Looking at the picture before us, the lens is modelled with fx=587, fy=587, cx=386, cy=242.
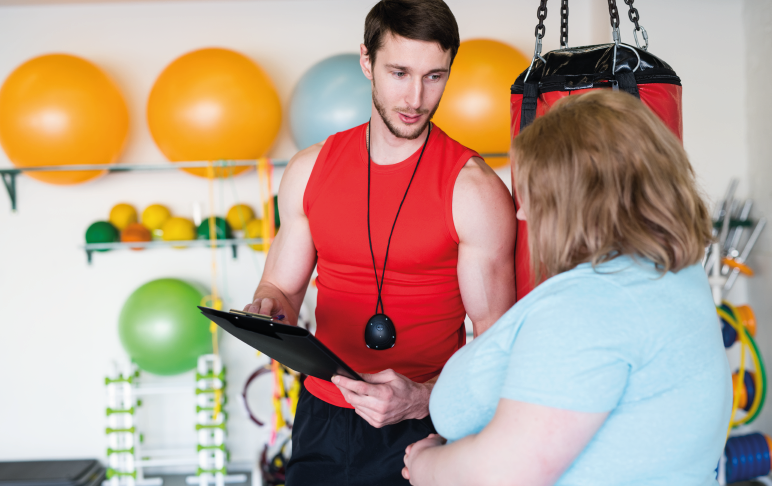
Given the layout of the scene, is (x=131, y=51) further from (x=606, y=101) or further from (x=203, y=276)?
(x=606, y=101)

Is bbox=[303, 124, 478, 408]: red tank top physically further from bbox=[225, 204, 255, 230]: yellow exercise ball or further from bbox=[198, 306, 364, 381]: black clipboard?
bbox=[225, 204, 255, 230]: yellow exercise ball

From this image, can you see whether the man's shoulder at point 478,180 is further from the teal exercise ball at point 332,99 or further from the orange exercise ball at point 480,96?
the teal exercise ball at point 332,99

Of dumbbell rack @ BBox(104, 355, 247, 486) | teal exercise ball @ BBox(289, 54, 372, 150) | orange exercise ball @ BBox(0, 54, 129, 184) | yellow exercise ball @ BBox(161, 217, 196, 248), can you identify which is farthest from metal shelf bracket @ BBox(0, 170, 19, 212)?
teal exercise ball @ BBox(289, 54, 372, 150)

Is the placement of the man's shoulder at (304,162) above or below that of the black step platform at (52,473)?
above

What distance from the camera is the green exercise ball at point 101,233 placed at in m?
2.90

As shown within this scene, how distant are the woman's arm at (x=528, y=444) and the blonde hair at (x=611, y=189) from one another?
200mm

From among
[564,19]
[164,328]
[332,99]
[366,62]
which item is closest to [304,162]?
[366,62]

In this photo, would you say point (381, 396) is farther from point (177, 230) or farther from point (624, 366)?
point (177, 230)

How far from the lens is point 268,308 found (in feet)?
4.67

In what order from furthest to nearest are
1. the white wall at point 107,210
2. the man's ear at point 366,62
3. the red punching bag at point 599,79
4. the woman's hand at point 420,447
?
the white wall at point 107,210, the man's ear at point 366,62, the red punching bag at point 599,79, the woman's hand at point 420,447

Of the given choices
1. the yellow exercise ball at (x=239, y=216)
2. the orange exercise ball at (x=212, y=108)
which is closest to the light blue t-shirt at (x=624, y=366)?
the orange exercise ball at (x=212, y=108)

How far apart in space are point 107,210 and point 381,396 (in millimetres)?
2592

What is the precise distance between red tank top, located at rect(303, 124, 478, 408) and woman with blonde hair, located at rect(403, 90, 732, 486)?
585mm

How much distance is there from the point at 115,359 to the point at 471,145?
7.45 feet
